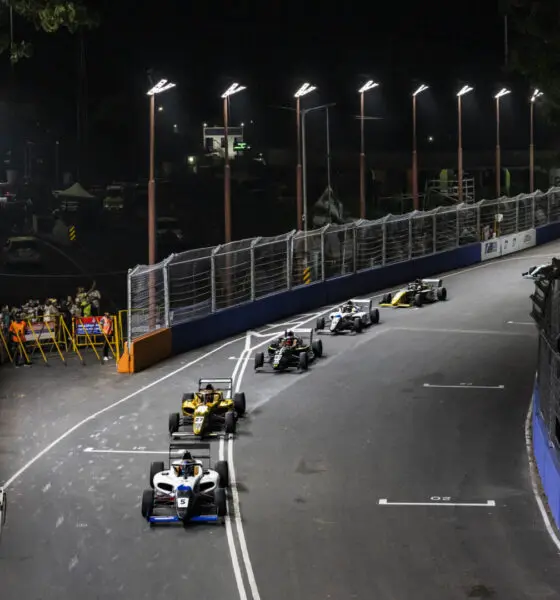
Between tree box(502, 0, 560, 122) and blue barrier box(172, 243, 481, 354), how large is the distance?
7160mm

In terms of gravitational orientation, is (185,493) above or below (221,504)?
above

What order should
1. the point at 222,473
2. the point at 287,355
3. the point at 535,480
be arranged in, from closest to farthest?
the point at 222,473 < the point at 535,480 < the point at 287,355

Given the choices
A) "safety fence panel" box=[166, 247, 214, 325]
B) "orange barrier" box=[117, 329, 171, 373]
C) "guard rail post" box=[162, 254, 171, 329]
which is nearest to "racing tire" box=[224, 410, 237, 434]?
"orange barrier" box=[117, 329, 171, 373]

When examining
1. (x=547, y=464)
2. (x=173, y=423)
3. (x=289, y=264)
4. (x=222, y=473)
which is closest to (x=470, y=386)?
(x=173, y=423)

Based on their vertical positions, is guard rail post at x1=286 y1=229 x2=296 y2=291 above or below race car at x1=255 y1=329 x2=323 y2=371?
above

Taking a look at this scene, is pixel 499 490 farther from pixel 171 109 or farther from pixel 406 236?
pixel 171 109

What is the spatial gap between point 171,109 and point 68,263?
36.1 metres

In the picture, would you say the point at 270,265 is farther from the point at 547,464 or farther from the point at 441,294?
the point at 547,464

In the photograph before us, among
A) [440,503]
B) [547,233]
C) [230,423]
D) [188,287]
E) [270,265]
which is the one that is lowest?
[440,503]

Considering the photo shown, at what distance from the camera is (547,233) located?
62094mm

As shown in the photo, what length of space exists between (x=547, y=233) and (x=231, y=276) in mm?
26122

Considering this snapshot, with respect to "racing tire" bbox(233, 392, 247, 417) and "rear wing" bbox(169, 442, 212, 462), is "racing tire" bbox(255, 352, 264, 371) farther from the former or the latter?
"rear wing" bbox(169, 442, 212, 462)

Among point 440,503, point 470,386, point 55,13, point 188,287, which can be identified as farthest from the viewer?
point 188,287

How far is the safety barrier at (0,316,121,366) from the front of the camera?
36.0 m
